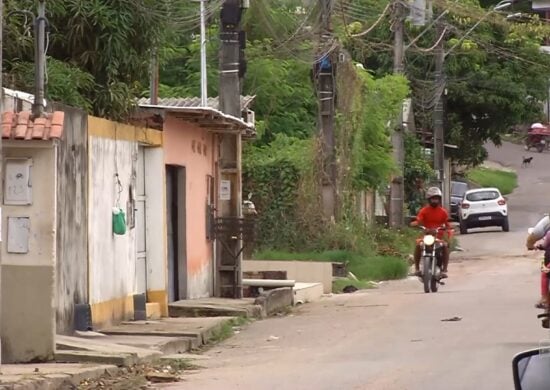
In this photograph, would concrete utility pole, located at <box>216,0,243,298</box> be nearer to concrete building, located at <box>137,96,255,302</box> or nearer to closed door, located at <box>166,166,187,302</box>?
concrete building, located at <box>137,96,255,302</box>

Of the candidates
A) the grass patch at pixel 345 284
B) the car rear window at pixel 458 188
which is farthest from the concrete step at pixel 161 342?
the car rear window at pixel 458 188

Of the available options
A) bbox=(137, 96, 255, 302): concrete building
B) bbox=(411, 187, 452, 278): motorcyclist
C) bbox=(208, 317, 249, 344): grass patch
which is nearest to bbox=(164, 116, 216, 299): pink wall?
bbox=(137, 96, 255, 302): concrete building

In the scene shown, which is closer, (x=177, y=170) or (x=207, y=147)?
(x=177, y=170)

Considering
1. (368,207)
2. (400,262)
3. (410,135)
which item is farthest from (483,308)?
(410,135)

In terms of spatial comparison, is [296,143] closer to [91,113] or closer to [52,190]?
[91,113]

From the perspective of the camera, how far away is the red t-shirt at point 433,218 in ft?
77.8

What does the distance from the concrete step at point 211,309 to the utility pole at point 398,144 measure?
60.8 feet

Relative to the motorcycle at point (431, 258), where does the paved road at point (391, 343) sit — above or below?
below

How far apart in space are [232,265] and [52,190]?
10.0 metres

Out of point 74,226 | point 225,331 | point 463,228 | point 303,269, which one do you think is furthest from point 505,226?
point 74,226

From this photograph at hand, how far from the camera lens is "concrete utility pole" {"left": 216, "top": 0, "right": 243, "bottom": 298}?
22812 millimetres

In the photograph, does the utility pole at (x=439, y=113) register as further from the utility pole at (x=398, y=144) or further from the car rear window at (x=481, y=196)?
the utility pole at (x=398, y=144)

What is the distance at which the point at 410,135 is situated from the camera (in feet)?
161

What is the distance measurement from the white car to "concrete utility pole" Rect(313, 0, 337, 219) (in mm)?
15720
